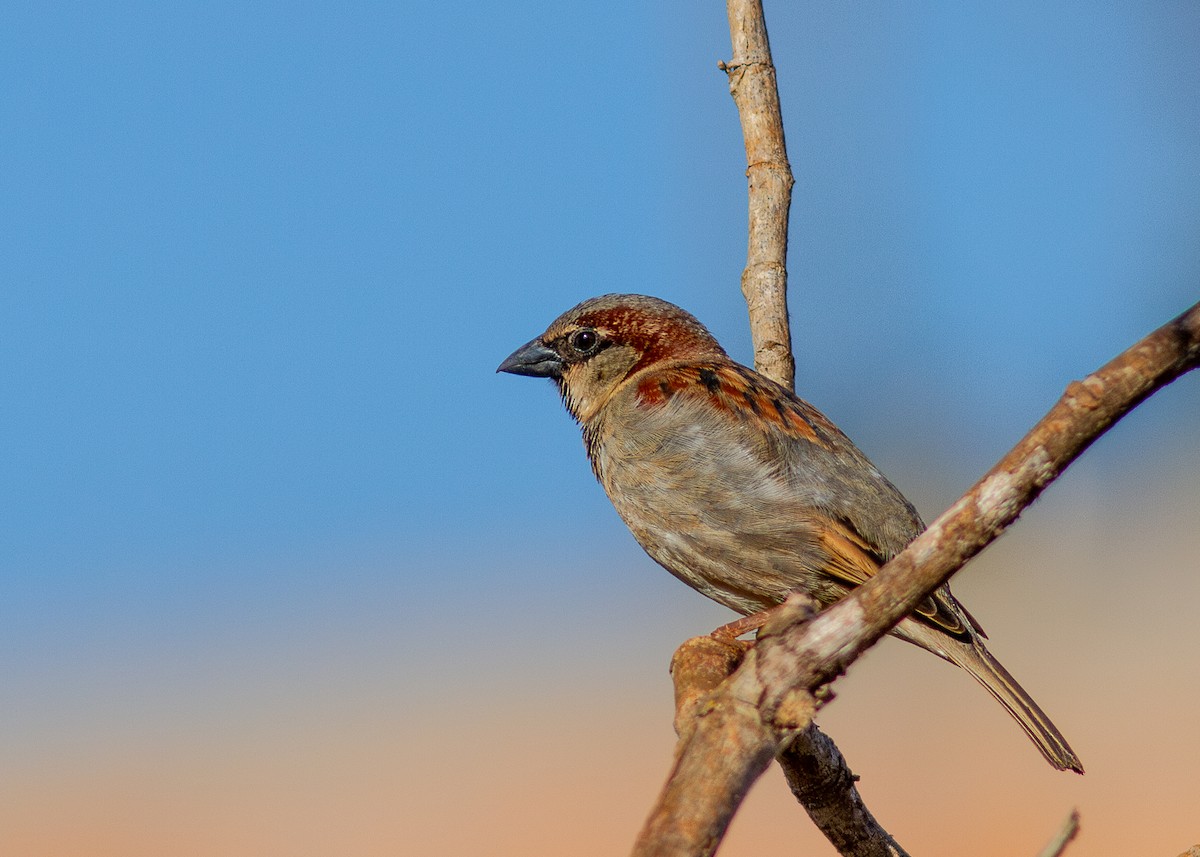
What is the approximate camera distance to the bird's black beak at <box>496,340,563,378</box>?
210 inches

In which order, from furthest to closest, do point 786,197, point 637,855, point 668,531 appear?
1. point 786,197
2. point 668,531
3. point 637,855

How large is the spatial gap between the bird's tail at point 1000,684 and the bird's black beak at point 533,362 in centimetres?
184

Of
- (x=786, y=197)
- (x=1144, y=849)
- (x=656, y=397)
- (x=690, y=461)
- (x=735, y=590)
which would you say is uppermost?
(x=786, y=197)

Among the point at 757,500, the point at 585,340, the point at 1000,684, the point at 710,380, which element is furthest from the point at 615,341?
the point at 1000,684

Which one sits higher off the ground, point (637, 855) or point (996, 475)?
point (996, 475)

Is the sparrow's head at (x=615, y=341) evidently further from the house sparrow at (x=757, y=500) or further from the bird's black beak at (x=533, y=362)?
the house sparrow at (x=757, y=500)

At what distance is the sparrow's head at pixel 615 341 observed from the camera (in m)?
5.21

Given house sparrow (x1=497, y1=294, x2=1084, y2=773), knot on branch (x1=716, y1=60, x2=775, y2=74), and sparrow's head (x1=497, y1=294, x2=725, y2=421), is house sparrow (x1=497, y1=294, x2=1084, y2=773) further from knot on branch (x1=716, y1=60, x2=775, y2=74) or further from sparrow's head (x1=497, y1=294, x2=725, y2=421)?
knot on branch (x1=716, y1=60, x2=775, y2=74)

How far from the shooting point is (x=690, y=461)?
4.46 m

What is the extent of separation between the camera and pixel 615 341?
5.23 meters

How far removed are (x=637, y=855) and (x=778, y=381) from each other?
3.21m

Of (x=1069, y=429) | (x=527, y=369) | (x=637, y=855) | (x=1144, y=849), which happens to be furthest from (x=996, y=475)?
(x=1144, y=849)

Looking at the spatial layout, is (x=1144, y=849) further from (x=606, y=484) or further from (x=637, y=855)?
(x=637, y=855)

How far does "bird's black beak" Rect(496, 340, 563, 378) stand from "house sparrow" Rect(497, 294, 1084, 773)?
0.61m
